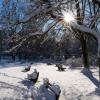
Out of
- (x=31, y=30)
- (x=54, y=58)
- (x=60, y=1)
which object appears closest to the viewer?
(x=60, y=1)

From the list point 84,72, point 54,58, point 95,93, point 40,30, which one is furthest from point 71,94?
point 54,58

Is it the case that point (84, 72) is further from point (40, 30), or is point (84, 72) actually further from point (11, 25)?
point (11, 25)

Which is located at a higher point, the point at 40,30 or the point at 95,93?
the point at 40,30

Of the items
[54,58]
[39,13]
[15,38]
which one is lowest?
[54,58]

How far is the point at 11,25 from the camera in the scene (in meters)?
14.4

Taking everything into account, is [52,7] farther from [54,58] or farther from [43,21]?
[54,58]

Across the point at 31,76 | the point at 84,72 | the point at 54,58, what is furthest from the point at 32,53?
the point at 31,76

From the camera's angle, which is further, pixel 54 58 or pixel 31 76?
pixel 54 58

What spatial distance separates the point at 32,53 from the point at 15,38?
4992cm

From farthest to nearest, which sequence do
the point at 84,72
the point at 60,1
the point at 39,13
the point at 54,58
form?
1. the point at 54,58
2. the point at 84,72
3. the point at 39,13
4. the point at 60,1

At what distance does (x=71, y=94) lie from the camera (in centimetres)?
1502

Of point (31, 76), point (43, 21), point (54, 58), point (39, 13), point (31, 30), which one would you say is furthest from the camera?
point (54, 58)

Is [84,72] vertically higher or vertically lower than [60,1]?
lower

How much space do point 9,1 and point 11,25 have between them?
1890 mm
